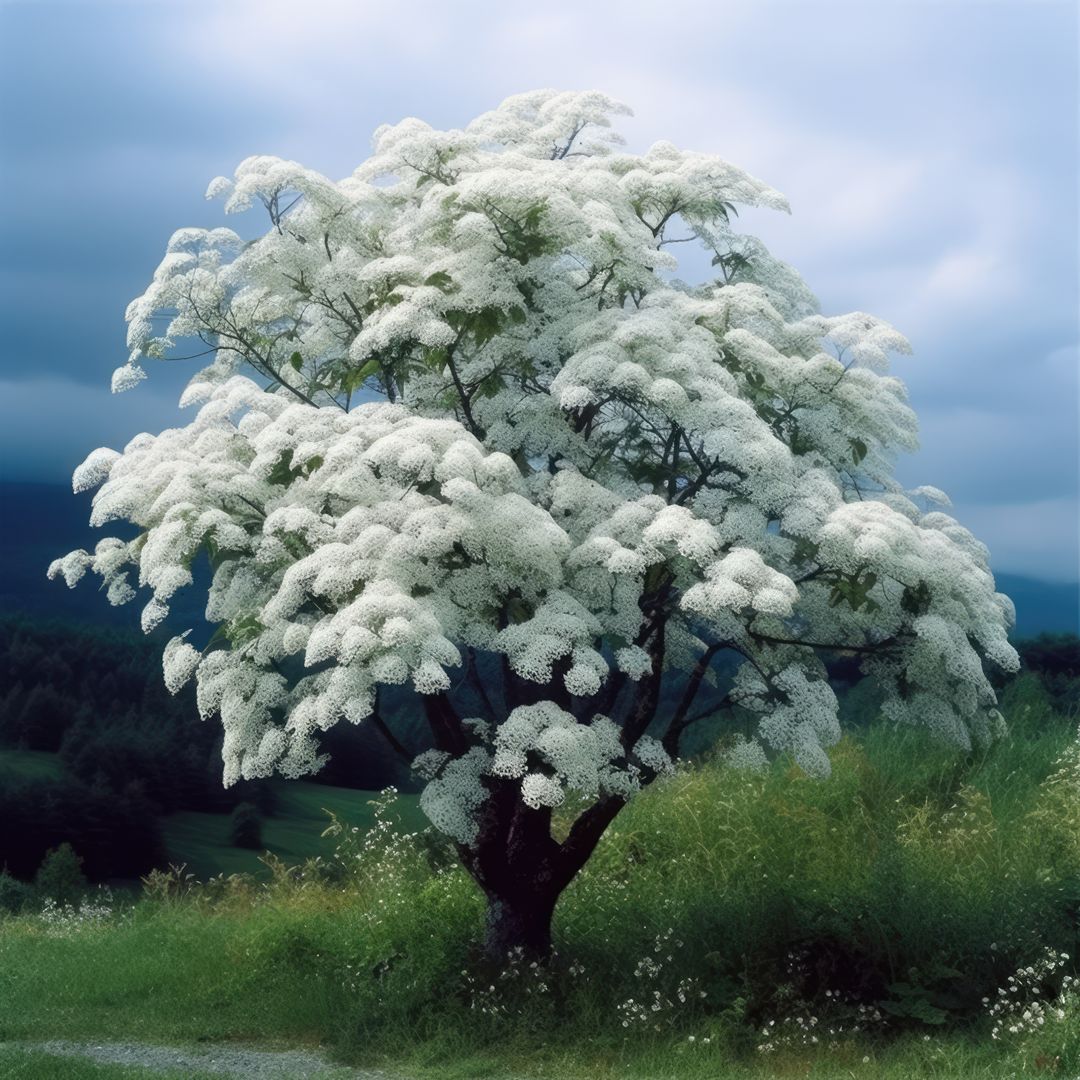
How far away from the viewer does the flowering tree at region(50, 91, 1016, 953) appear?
307 inches

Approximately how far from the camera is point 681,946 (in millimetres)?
10078

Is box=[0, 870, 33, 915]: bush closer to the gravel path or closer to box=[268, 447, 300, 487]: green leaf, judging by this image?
the gravel path

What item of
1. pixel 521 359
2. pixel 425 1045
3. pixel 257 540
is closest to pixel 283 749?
pixel 257 540

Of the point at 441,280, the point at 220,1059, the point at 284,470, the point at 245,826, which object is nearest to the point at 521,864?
the point at 220,1059

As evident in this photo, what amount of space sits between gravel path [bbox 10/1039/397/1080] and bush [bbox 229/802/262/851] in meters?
5.03

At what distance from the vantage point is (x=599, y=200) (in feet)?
29.2

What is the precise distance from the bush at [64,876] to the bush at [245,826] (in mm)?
1713

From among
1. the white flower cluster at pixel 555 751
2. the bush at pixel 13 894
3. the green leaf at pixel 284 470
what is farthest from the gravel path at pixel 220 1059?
the bush at pixel 13 894

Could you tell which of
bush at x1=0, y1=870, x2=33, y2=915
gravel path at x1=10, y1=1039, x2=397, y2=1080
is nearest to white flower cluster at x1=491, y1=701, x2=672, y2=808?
gravel path at x1=10, y1=1039, x2=397, y2=1080

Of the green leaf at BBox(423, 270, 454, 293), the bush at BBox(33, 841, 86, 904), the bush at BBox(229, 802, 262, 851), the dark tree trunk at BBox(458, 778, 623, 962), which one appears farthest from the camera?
the bush at BBox(229, 802, 262, 851)

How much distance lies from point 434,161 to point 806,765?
196 inches

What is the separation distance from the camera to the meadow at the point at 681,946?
8836 millimetres

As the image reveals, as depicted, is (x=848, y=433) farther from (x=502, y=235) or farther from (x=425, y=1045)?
(x=425, y=1045)

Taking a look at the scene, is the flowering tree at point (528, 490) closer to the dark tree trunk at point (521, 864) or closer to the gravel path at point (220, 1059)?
the dark tree trunk at point (521, 864)
